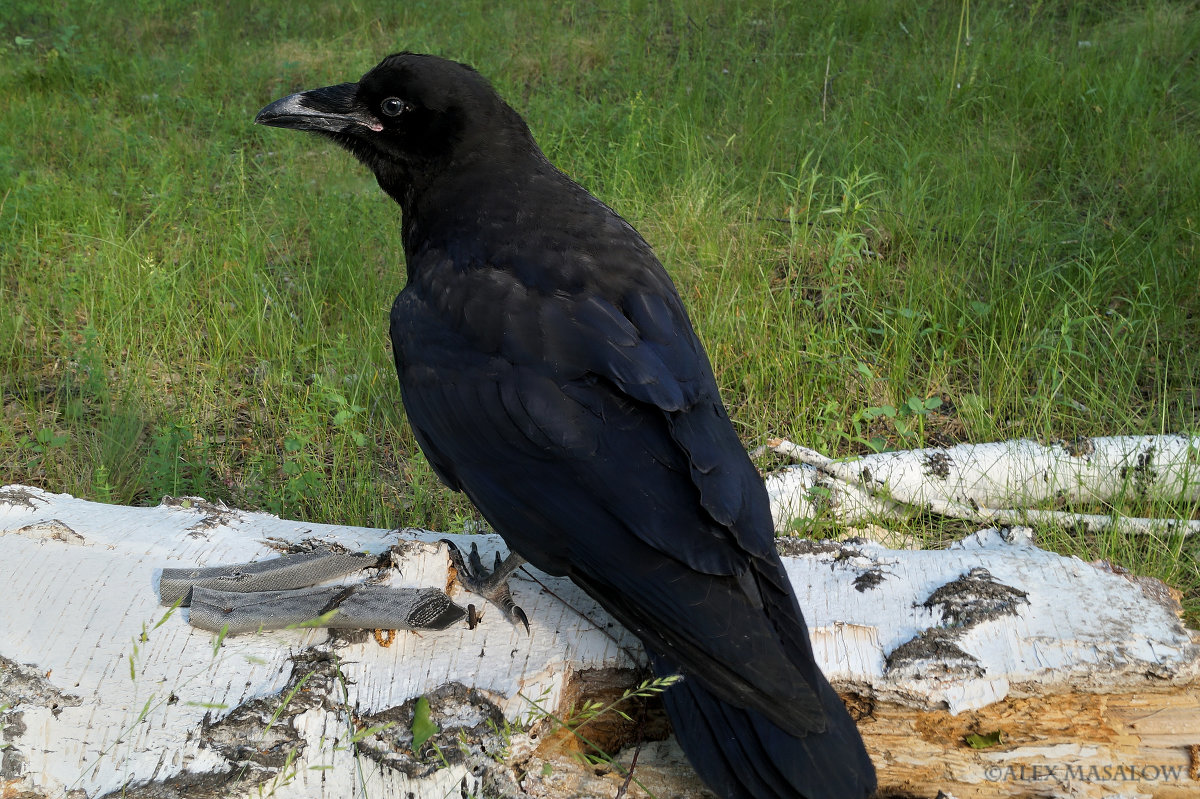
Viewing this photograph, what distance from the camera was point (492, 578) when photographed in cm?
235

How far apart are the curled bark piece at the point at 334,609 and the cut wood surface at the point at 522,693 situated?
0.04m

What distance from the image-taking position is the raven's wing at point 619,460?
1.97 metres

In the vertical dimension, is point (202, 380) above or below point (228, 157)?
below

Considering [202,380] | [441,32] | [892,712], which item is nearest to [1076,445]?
[892,712]

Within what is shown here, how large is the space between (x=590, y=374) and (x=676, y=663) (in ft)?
2.26

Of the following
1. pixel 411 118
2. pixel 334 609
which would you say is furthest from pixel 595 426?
pixel 411 118

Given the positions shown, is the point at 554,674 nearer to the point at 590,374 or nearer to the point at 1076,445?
the point at 590,374

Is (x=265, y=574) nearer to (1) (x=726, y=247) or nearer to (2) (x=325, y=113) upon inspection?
(2) (x=325, y=113)

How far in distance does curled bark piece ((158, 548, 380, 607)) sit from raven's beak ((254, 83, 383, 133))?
140 centimetres

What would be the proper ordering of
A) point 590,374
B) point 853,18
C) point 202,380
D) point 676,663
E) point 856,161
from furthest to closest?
point 853,18 < point 856,161 < point 202,380 < point 590,374 < point 676,663

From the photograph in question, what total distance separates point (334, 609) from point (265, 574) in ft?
0.91

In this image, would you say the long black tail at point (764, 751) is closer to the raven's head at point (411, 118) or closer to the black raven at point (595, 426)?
the black raven at point (595, 426)

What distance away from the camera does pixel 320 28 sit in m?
7.56

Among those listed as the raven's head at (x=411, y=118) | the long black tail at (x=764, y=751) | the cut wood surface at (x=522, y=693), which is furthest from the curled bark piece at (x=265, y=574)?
the raven's head at (x=411, y=118)
